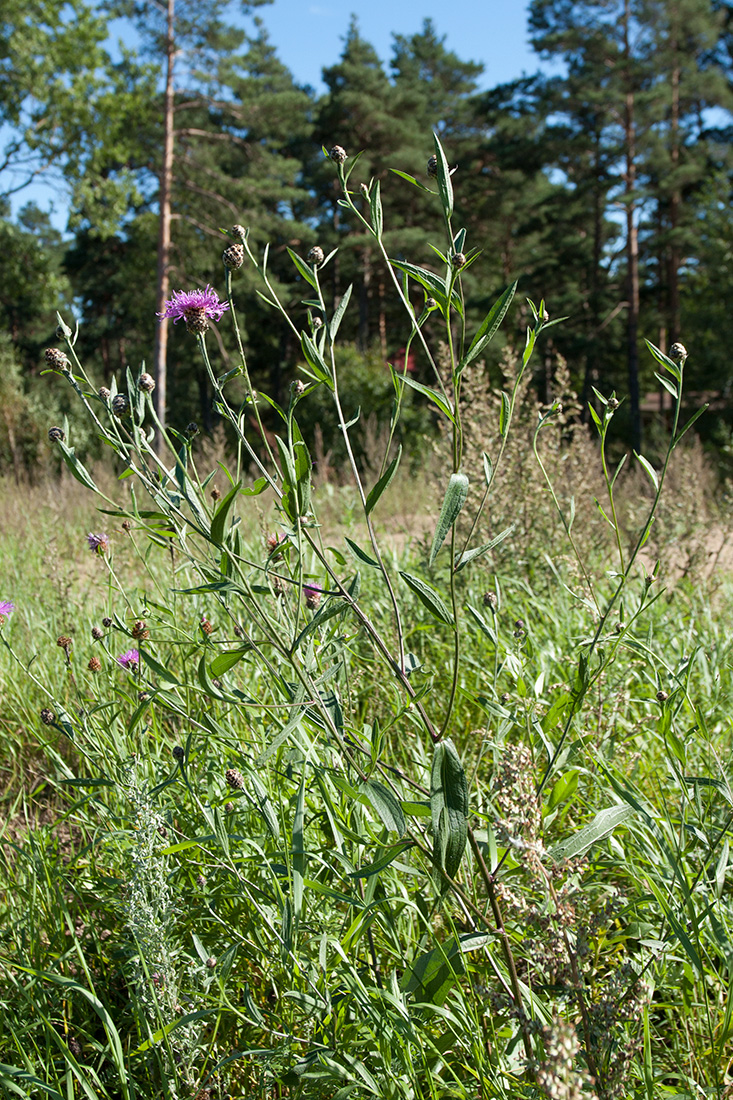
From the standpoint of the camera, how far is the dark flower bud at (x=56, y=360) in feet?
3.68

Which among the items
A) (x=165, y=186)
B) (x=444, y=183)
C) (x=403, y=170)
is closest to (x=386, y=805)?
(x=444, y=183)

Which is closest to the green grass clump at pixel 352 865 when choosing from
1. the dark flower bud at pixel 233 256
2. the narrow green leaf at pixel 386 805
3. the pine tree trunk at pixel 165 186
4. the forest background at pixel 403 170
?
the narrow green leaf at pixel 386 805

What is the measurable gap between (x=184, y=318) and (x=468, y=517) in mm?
2377

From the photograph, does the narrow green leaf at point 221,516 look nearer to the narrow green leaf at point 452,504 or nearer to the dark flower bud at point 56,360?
the narrow green leaf at point 452,504

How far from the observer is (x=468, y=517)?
3.40 metres

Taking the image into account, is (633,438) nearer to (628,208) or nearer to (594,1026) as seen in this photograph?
(628,208)

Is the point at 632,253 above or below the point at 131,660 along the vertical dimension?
above

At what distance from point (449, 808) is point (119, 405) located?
711mm

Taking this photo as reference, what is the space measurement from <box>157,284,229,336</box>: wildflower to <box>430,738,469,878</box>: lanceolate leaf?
696 millimetres

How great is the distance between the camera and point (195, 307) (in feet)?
3.76

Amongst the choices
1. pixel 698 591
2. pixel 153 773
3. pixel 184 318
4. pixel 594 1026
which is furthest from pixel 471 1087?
pixel 698 591

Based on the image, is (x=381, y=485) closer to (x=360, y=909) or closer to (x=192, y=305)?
(x=192, y=305)

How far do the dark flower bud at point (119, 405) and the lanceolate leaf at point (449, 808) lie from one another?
65cm

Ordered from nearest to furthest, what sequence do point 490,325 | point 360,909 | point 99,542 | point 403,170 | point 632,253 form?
point 490,325
point 360,909
point 99,542
point 403,170
point 632,253
